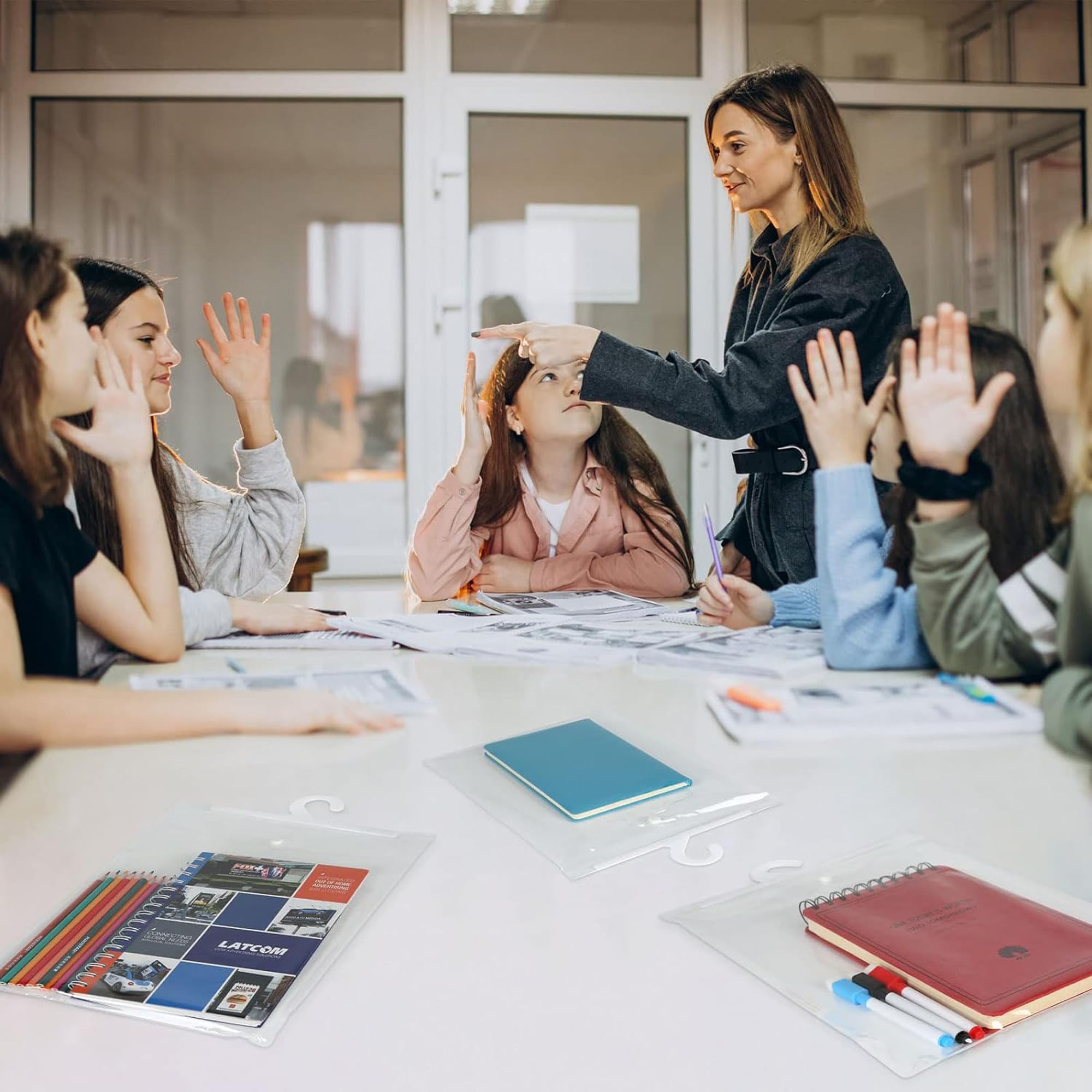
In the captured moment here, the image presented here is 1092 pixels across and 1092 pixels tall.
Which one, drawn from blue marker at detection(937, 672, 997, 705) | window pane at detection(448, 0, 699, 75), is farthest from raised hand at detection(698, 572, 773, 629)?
window pane at detection(448, 0, 699, 75)

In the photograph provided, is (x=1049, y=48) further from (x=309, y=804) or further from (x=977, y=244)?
(x=309, y=804)

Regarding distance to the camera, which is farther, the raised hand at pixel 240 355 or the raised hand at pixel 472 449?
the raised hand at pixel 472 449

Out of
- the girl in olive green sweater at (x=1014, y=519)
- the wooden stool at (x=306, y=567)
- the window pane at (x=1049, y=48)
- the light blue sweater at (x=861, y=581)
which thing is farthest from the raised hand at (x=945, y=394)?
the window pane at (x=1049, y=48)

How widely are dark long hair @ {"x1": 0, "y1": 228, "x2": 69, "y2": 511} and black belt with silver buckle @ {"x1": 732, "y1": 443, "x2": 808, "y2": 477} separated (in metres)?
0.50

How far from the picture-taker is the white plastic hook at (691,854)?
1.73 ft

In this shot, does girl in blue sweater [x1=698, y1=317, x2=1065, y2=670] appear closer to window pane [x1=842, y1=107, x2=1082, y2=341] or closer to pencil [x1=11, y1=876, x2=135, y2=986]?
pencil [x1=11, y1=876, x2=135, y2=986]

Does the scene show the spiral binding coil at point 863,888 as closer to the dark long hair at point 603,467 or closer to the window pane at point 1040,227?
the window pane at point 1040,227

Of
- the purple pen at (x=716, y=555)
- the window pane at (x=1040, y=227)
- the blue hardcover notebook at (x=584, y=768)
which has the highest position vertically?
the window pane at (x=1040, y=227)

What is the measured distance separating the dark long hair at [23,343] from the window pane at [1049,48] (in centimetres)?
286

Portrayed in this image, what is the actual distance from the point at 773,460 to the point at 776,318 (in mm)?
145

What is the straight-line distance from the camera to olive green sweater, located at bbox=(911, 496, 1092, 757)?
16.5 inches

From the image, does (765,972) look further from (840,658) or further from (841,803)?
(840,658)

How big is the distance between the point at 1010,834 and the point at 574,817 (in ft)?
0.73

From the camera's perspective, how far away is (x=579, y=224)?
271cm
